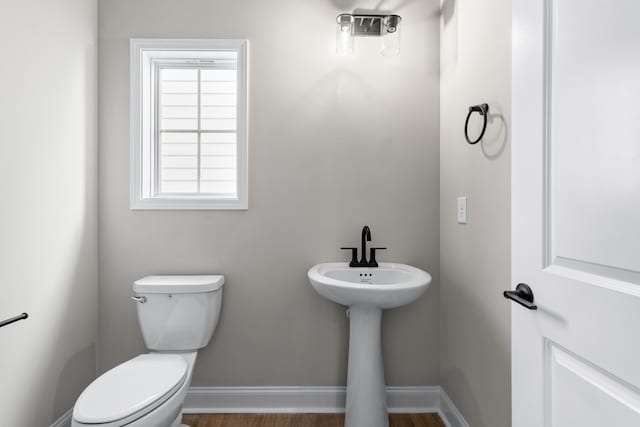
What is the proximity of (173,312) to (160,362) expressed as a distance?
0.83 ft

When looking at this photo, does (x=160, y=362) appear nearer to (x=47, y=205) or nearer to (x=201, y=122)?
(x=47, y=205)

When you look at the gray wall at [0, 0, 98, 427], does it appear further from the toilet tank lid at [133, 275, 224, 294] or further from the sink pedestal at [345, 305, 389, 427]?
the sink pedestal at [345, 305, 389, 427]

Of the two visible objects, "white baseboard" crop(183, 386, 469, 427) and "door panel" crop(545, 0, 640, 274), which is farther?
"white baseboard" crop(183, 386, 469, 427)

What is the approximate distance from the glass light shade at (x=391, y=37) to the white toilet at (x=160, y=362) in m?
1.50

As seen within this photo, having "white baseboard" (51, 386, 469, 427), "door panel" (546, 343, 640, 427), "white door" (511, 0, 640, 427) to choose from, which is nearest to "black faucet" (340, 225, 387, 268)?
"white baseboard" (51, 386, 469, 427)

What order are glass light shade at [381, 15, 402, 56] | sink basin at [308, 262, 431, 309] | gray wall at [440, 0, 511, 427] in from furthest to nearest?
glass light shade at [381, 15, 402, 56]
sink basin at [308, 262, 431, 309]
gray wall at [440, 0, 511, 427]

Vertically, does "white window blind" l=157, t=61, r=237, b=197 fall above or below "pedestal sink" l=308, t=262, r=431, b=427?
above

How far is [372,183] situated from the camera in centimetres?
192

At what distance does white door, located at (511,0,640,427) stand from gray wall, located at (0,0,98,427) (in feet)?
5.82

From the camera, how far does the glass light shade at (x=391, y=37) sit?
180 cm

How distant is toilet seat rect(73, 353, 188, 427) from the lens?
3.81 feet

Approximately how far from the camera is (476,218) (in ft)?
4.90

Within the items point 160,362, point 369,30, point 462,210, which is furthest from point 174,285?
point 369,30

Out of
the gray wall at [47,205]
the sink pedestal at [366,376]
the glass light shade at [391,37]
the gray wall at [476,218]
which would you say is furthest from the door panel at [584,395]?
the gray wall at [47,205]
